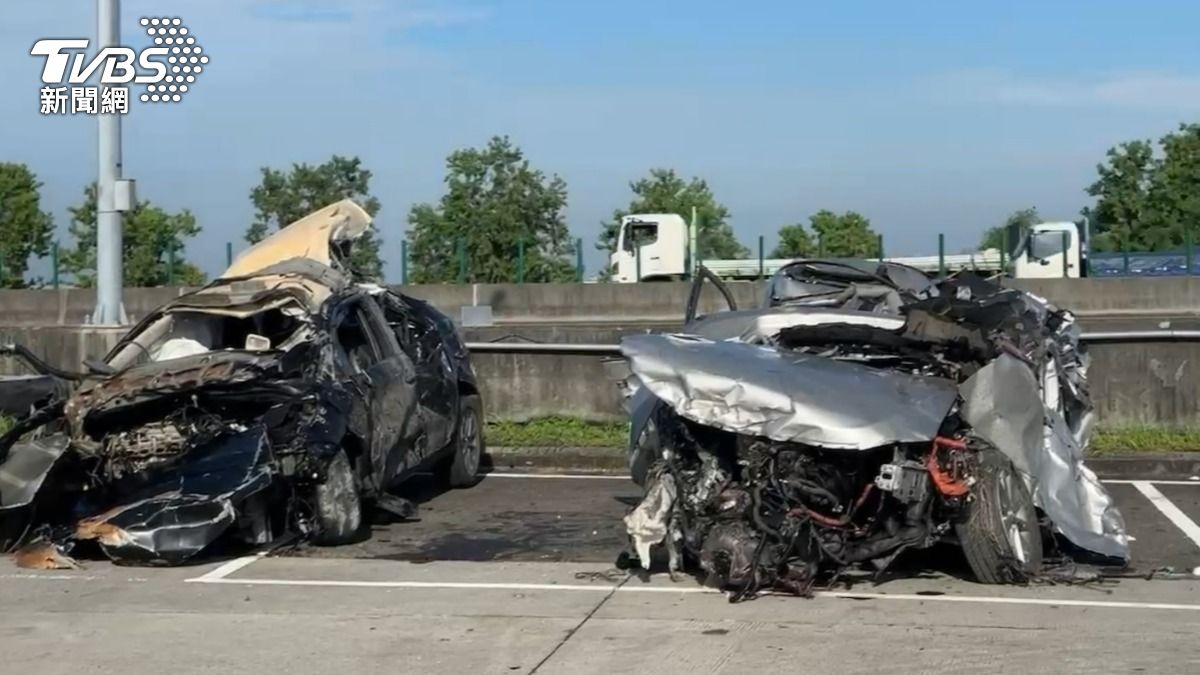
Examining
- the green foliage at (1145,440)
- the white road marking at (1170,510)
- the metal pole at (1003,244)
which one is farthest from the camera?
the metal pole at (1003,244)

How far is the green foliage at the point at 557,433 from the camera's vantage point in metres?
14.8

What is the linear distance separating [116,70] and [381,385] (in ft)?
20.8

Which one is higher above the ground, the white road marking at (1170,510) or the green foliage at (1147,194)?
the green foliage at (1147,194)

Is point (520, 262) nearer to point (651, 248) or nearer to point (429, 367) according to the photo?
point (651, 248)

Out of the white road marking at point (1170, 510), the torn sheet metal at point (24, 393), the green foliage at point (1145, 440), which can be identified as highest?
the torn sheet metal at point (24, 393)

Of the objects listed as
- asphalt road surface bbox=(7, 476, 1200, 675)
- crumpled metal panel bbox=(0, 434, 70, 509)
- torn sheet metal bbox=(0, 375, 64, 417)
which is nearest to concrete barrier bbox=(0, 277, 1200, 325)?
torn sheet metal bbox=(0, 375, 64, 417)

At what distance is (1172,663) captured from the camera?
693 centimetres

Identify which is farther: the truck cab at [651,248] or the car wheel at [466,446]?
the truck cab at [651,248]

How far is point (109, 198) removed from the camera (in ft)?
51.6

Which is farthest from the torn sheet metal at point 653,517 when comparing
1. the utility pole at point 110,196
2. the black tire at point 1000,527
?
the utility pole at point 110,196

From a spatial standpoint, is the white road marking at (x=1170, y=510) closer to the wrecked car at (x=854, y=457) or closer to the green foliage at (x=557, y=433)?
the wrecked car at (x=854, y=457)

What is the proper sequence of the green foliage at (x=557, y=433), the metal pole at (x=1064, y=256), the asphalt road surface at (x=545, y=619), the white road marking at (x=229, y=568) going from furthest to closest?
the metal pole at (x=1064, y=256) → the green foliage at (x=557, y=433) → the white road marking at (x=229, y=568) → the asphalt road surface at (x=545, y=619)

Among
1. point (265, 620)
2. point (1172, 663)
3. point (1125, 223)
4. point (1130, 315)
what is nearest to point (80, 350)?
point (265, 620)

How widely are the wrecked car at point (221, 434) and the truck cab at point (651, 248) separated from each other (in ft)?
93.8
